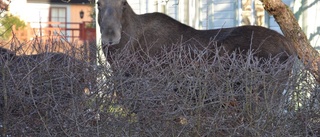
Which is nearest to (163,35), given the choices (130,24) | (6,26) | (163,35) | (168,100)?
(163,35)

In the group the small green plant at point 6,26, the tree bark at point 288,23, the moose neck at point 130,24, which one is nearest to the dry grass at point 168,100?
the tree bark at point 288,23

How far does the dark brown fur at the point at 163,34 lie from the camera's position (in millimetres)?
8297

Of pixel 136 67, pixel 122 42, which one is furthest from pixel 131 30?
pixel 136 67

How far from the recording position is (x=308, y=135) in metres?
5.43

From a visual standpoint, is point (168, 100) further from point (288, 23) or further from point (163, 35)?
point (163, 35)

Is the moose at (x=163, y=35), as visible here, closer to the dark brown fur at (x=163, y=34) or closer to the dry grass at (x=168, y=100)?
the dark brown fur at (x=163, y=34)

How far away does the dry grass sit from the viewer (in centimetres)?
526

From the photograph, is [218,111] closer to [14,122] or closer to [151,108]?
[151,108]

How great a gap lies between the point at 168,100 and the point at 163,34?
12.0 ft

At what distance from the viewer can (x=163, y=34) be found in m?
8.87

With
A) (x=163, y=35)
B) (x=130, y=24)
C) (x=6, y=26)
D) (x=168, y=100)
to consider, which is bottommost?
(x=6, y=26)

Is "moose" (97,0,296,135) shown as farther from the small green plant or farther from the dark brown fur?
the small green plant

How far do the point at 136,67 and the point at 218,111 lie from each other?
0.74 meters

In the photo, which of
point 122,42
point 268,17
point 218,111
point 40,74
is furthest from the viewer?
point 268,17
